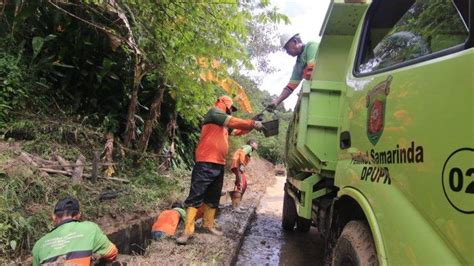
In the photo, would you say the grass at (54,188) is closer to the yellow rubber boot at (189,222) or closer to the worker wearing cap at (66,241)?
the worker wearing cap at (66,241)

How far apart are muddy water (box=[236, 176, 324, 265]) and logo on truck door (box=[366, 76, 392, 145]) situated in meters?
3.24

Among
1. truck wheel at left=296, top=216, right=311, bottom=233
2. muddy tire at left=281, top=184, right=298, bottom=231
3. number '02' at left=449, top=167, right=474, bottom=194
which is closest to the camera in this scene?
number '02' at left=449, top=167, right=474, bottom=194

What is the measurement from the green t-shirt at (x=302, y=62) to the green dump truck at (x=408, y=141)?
198cm

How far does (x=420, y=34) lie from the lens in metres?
2.26

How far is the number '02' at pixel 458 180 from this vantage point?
4.83ft

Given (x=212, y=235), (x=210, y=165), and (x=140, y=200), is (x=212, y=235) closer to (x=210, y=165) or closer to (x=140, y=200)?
(x=210, y=165)

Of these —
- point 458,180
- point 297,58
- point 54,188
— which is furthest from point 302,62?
point 458,180

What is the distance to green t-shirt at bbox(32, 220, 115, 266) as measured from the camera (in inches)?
124

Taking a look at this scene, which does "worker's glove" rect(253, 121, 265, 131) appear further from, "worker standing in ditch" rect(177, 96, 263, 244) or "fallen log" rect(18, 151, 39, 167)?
"fallen log" rect(18, 151, 39, 167)

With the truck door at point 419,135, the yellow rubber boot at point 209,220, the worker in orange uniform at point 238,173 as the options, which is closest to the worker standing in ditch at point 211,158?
the yellow rubber boot at point 209,220

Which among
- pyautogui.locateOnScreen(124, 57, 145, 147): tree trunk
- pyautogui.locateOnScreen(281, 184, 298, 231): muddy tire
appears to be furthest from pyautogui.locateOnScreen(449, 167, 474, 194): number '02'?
pyautogui.locateOnScreen(124, 57, 145, 147): tree trunk

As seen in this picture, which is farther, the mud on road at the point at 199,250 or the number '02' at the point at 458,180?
the mud on road at the point at 199,250

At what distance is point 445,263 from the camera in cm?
160

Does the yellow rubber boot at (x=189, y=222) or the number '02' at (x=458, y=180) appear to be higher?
the number '02' at (x=458, y=180)
